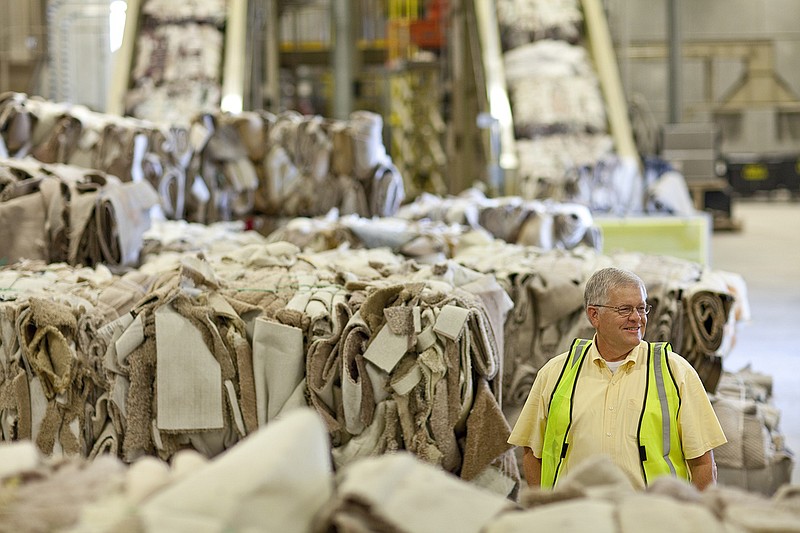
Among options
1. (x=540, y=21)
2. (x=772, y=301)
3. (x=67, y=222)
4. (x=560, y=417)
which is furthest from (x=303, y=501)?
(x=540, y=21)

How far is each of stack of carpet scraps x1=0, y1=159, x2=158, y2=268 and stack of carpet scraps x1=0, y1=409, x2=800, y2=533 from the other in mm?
3154

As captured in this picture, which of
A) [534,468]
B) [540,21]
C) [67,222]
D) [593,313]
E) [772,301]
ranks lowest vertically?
[772,301]

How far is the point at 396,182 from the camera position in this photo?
7.49 metres

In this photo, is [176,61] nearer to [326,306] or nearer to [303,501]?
[326,306]

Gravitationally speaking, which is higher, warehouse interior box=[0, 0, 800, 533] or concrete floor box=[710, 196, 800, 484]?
warehouse interior box=[0, 0, 800, 533]

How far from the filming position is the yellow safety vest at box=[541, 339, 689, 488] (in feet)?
9.42

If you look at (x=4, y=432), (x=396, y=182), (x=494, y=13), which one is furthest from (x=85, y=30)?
(x=4, y=432)

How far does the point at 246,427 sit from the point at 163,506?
2.09m

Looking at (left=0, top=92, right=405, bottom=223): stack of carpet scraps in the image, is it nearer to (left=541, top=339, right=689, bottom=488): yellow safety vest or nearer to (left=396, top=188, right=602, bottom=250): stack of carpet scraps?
(left=396, top=188, right=602, bottom=250): stack of carpet scraps

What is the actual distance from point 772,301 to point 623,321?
7.89 metres

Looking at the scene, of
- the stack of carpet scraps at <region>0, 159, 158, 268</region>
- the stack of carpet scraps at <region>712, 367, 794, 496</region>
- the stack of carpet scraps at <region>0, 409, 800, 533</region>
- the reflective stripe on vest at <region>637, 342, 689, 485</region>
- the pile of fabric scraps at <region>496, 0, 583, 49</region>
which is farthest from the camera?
the pile of fabric scraps at <region>496, 0, 583, 49</region>

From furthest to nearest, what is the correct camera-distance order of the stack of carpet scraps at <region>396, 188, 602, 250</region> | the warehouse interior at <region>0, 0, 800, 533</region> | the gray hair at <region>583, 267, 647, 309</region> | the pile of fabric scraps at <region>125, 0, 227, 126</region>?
the pile of fabric scraps at <region>125, 0, 227, 126</region>
the stack of carpet scraps at <region>396, 188, 602, 250</region>
the gray hair at <region>583, 267, 647, 309</region>
the warehouse interior at <region>0, 0, 800, 533</region>

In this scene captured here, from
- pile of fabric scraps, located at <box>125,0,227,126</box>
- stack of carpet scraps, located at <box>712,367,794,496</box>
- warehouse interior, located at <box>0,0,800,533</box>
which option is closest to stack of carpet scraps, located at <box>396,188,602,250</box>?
warehouse interior, located at <box>0,0,800,533</box>

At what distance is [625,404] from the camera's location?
9.50 ft
